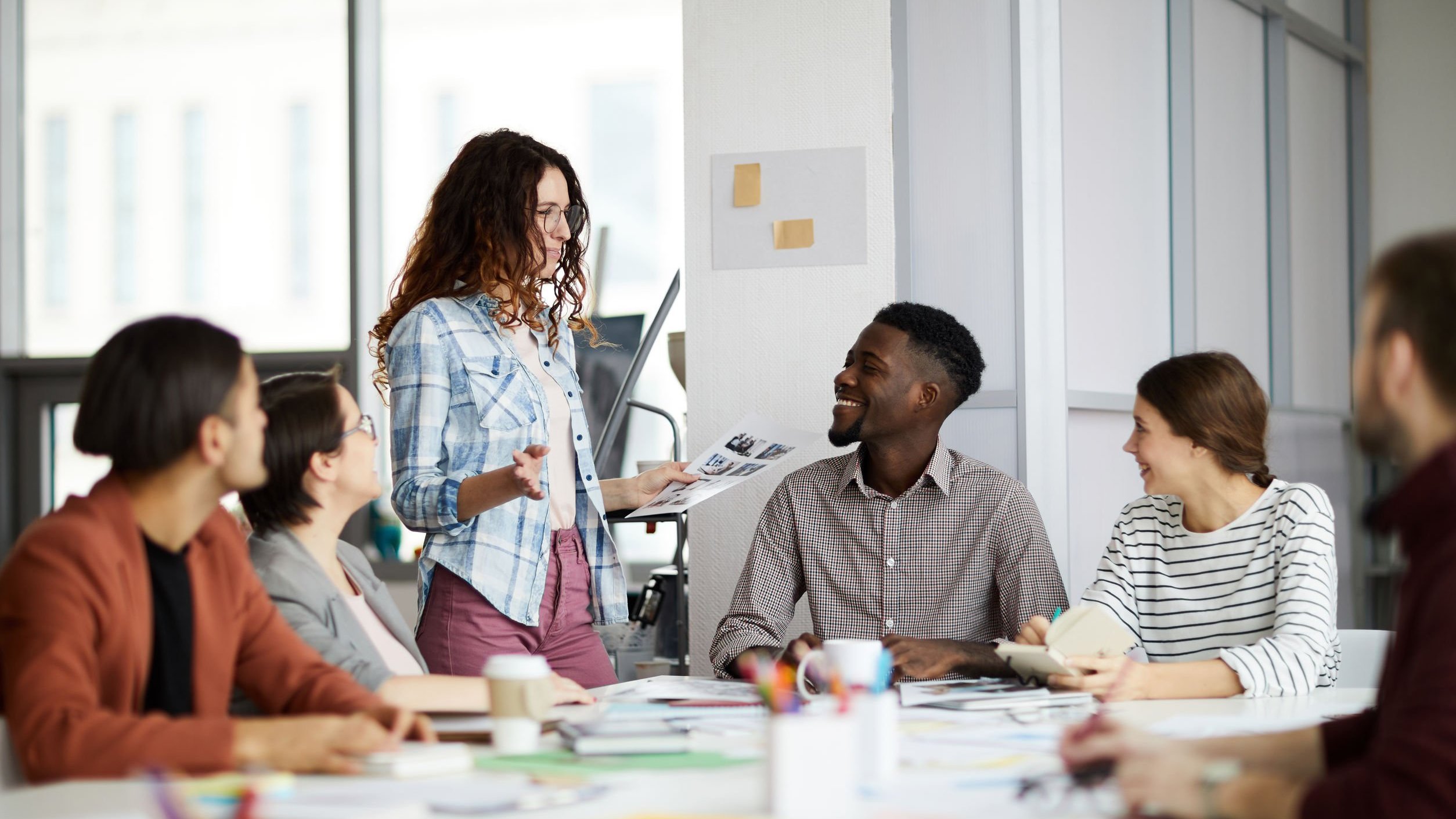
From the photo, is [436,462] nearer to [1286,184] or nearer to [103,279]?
[1286,184]

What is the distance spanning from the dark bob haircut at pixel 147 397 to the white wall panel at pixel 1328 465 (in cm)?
329

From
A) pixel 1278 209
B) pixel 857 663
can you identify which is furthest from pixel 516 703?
pixel 1278 209

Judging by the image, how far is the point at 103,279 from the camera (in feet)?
18.0

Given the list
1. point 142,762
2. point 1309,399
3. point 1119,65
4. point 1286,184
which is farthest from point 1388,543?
point 142,762

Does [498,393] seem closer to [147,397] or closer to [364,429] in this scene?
[364,429]

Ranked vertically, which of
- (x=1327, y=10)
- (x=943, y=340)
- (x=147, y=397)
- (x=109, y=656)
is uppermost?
(x=1327, y=10)

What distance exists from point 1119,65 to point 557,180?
1549mm

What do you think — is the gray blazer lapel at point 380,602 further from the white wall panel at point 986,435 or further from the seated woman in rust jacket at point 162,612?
the white wall panel at point 986,435

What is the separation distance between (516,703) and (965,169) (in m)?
1.94

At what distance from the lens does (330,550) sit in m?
1.95

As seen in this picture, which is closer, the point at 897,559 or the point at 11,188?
the point at 897,559

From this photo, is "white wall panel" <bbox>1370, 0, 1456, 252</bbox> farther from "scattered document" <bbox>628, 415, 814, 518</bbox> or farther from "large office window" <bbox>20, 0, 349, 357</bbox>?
"large office window" <bbox>20, 0, 349, 357</bbox>

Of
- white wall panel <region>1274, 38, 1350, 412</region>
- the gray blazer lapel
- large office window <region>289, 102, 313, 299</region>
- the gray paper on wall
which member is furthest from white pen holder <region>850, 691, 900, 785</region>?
large office window <region>289, 102, 313, 299</region>

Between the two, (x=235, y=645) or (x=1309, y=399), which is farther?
(x=1309, y=399)
